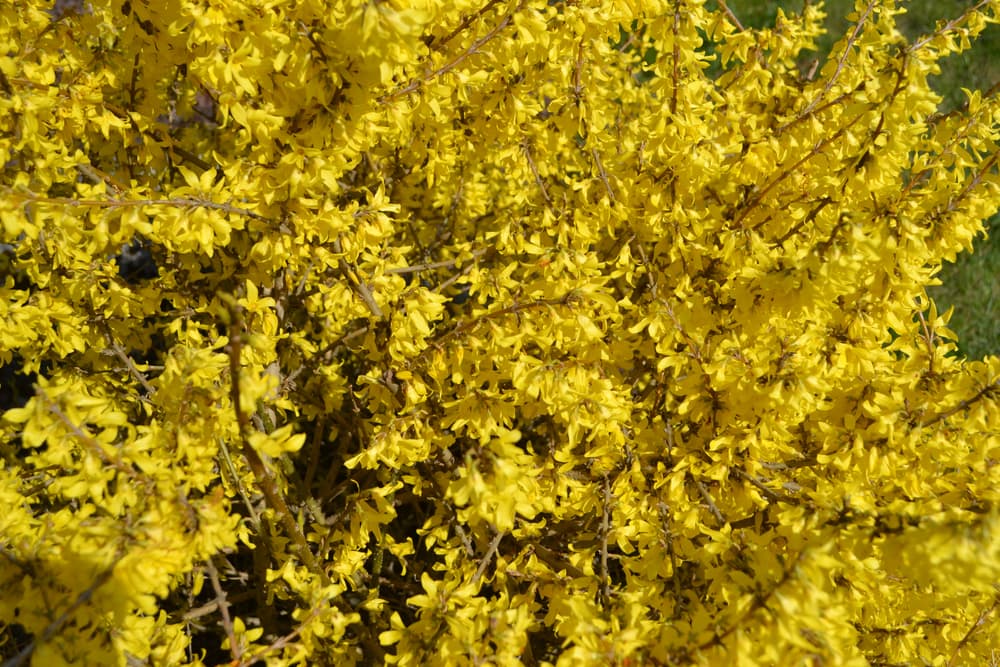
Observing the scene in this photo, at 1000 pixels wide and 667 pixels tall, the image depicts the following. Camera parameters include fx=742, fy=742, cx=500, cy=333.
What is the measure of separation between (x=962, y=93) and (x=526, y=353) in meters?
5.54

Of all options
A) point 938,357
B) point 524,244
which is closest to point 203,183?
point 524,244

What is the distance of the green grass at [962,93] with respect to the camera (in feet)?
15.2

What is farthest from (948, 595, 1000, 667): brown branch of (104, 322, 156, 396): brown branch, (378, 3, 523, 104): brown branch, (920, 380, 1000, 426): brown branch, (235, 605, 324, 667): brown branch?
(104, 322, 156, 396): brown branch

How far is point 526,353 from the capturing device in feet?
7.25

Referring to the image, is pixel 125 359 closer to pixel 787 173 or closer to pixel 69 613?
pixel 69 613

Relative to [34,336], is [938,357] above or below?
below

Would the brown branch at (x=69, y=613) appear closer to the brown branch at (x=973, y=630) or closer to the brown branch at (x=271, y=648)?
the brown branch at (x=271, y=648)

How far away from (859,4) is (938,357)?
115 centimetres

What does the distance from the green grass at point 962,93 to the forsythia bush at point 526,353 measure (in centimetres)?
266

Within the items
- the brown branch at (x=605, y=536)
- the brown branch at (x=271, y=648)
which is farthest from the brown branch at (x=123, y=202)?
the brown branch at (x=605, y=536)

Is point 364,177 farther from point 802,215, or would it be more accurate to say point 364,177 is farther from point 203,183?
point 802,215

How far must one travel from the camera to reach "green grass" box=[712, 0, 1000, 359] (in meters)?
4.64

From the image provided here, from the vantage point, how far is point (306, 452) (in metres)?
3.30

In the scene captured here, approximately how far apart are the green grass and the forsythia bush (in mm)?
2656
